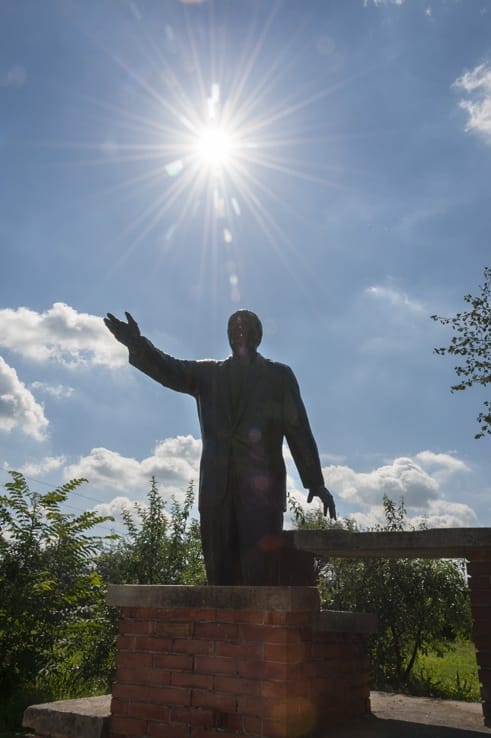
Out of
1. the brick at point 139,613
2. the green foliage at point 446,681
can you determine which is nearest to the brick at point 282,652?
the brick at point 139,613

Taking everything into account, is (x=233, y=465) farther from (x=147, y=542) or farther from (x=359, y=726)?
(x=147, y=542)

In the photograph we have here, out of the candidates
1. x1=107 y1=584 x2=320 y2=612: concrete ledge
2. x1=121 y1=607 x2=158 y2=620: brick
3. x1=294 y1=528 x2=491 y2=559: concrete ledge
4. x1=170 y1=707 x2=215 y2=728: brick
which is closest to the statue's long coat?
x1=294 y1=528 x2=491 y2=559: concrete ledge

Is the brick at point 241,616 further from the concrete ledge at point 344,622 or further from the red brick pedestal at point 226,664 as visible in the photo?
the concrete ledge at point 344,622

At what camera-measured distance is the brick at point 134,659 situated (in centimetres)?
337

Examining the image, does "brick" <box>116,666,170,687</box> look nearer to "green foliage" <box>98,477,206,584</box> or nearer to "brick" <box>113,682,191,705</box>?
"brick" <box>113,682,191,705</box>

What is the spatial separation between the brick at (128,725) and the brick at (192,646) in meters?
0.44

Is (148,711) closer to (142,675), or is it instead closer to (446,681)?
(142,675)

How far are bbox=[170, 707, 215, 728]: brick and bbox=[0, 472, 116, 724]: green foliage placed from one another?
3.68 metres

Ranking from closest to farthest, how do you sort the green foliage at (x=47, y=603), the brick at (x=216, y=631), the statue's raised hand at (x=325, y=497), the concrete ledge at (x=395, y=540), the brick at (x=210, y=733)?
the brick at (x=210, y=733), the brick at (x=216, y=631), the concrete ledge at (x=395, y=540), the statue's raised hand at (x=325, y=497), the green foliage at (x=47, y=603)

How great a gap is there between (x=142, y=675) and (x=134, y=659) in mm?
103

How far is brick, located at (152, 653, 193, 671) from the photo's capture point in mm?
3225

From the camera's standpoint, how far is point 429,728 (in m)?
3.55

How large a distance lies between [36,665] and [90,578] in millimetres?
1089

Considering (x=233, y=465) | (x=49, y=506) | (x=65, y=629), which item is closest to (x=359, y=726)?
(x=233, y=465)
